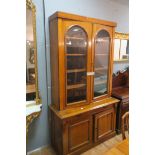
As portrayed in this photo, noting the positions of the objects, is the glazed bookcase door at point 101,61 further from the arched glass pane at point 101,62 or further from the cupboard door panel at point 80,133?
the cupboard door panel at point 80,133

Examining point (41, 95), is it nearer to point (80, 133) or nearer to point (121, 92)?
point (80, 133)

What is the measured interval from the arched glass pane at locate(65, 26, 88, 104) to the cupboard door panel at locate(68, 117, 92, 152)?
302 mm

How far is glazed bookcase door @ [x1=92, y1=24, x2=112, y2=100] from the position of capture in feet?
6.59

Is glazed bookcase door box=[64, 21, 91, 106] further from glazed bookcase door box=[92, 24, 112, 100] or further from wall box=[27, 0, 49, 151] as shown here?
wall box=[27, 0, 49, 151]

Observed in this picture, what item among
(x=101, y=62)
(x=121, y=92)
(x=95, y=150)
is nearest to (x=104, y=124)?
(x=95, y=150)

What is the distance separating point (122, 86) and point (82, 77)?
3.94 ft

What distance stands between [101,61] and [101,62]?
0.02m

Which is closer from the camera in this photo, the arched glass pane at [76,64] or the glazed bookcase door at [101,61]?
the arched glass pane at [76,64]

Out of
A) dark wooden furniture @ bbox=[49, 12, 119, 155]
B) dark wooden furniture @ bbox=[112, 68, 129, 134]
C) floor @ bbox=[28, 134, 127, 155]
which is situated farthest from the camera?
dark wooden furniture @ bbox=[112, 68, 129, 134]

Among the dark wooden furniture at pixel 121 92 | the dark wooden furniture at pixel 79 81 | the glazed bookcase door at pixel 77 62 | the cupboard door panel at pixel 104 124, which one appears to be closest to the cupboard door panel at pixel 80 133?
the dark wooden furniture at pixel 79 81

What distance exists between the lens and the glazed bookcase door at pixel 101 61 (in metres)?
→ 2.01

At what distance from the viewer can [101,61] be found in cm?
218

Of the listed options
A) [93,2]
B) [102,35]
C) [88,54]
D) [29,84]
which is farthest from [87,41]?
[29,84]

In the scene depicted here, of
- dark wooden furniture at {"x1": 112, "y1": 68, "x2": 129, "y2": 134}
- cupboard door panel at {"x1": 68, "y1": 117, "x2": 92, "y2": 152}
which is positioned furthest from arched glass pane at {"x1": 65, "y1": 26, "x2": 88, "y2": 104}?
dark wooden furniture at {"x1": 112, "y1": 68, "x2": 129, "y2": 134}
